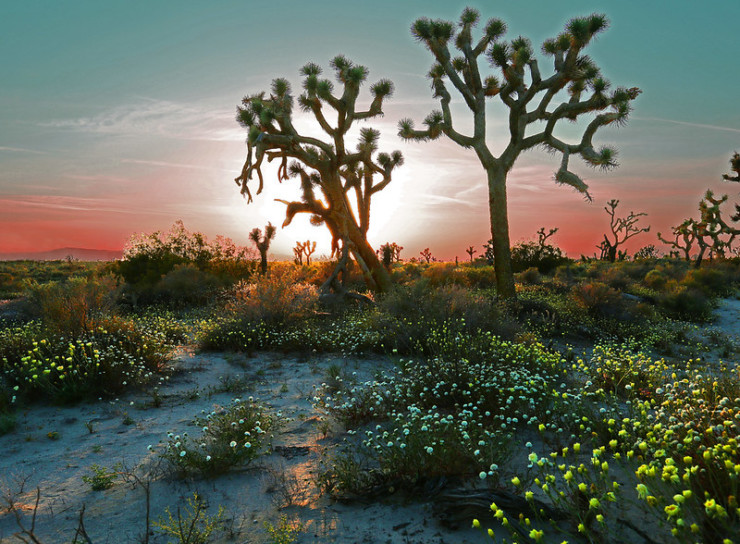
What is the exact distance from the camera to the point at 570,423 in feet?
15.2

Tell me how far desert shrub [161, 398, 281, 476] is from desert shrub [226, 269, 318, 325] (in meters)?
5.11

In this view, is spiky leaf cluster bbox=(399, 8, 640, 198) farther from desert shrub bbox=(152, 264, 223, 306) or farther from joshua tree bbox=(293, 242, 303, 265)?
joshua tree bbox=(293, 242, 303, 265)

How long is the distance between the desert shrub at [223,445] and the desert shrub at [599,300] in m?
10.8

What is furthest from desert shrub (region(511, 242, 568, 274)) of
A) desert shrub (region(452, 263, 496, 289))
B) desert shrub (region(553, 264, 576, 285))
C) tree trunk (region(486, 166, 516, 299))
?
tree trunk (region(486, 166, 516, 299))

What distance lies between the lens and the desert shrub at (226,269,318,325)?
10641mm

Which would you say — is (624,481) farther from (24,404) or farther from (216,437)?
(24,404)

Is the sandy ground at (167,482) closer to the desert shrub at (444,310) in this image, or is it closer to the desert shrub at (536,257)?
the desert shrub at (444,310)

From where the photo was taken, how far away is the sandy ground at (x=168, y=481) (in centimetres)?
365

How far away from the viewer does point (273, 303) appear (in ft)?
35.4

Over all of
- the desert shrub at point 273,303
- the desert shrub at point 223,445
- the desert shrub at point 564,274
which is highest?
the desert shrub at point 564,274

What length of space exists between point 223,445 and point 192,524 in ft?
4.62

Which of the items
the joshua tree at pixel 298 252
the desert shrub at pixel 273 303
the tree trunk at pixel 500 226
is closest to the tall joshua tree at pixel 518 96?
the tree trunk at pixel 500 226

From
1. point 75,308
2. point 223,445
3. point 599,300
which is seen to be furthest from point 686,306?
point 75,308

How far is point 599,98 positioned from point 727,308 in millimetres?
9298
